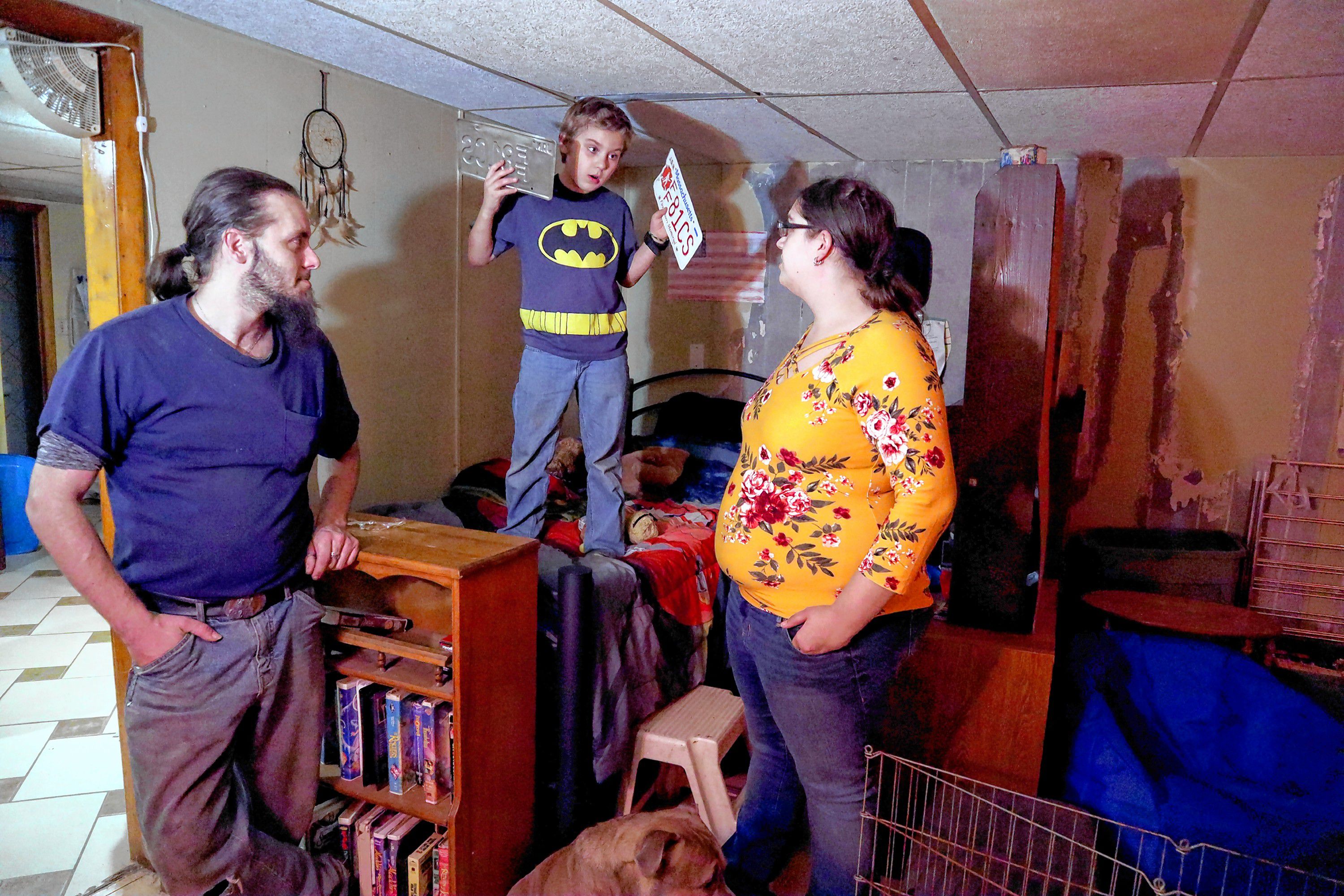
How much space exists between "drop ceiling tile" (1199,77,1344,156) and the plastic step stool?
2.26m

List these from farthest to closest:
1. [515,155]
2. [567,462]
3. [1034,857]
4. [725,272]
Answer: [725,272], [567,462], [515,155], [1034,857]

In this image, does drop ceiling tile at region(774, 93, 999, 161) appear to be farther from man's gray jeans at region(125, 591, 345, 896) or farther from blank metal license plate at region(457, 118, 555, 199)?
man's gray jeans at region(125, 591, 345, 896)

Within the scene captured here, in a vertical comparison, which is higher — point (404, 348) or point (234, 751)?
point (404, 348)

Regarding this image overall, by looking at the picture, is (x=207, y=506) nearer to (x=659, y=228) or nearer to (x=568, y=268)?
(x=568, y=268)

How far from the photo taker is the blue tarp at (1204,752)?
1.97 metres

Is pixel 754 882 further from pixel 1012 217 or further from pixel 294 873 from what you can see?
pixel 1012 217

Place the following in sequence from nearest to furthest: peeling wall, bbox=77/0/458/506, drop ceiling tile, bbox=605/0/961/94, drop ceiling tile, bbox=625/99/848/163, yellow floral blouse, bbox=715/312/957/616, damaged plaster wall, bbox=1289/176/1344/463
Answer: yellow floral blouse, bbox=715/312/957/616 → drop ceiling tile, bbox=605/0/961/94 → peeling wall, bbox=77/0/458/506 → drop ceiling tile, bbox=625/99/848/163 → damaged plaster wall, bbox=1289/176/1344/463

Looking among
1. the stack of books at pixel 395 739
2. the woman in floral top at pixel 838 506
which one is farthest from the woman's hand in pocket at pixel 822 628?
the stack of books at pixel 395 739

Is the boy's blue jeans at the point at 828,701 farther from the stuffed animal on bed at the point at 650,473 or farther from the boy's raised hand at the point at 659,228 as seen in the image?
the stuffed animal on bed at the point at 650,473

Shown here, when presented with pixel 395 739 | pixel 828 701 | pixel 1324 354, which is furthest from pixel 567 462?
pixel 1324 354

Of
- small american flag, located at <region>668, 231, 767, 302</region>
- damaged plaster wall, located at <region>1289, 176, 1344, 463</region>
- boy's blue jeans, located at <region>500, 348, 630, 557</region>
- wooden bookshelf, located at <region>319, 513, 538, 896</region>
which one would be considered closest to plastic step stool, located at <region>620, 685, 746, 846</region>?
wooden bookshelf, located at <region>319, 513, 538, 896</region>

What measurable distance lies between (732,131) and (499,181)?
1.16 m

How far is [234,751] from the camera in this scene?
163cm

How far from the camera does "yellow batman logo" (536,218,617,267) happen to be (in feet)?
7.78
